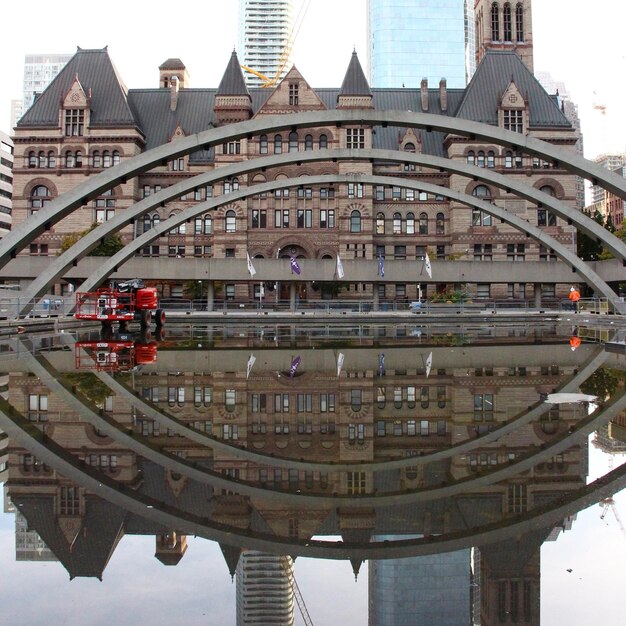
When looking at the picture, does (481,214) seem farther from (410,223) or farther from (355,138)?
(355,138)

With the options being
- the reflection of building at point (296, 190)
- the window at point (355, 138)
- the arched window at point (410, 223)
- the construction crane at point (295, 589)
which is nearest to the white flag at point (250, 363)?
the construction crane at point (295, 589)

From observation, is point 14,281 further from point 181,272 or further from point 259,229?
point 259,229

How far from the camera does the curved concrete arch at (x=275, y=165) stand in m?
30.7

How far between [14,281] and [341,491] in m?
58.4

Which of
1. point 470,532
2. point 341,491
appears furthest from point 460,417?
point 470,532

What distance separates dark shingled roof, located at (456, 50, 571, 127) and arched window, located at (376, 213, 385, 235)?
1305cm

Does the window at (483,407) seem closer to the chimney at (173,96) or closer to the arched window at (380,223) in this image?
the arched window at (380,223)

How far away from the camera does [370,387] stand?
12359mm

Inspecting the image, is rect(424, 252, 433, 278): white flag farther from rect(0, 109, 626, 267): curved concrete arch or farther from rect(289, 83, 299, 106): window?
rect(289, 83, 299, 106): window

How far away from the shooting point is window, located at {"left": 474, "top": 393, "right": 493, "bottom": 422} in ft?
30.9

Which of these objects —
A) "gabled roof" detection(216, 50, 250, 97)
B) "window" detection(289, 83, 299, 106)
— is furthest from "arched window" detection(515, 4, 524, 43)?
"gabled roof" detection(216, 50, 250, 97)

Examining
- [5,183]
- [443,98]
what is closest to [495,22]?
[443,98]

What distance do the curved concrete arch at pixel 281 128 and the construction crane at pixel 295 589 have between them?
69.1 ft

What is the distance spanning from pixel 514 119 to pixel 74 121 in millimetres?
42944
